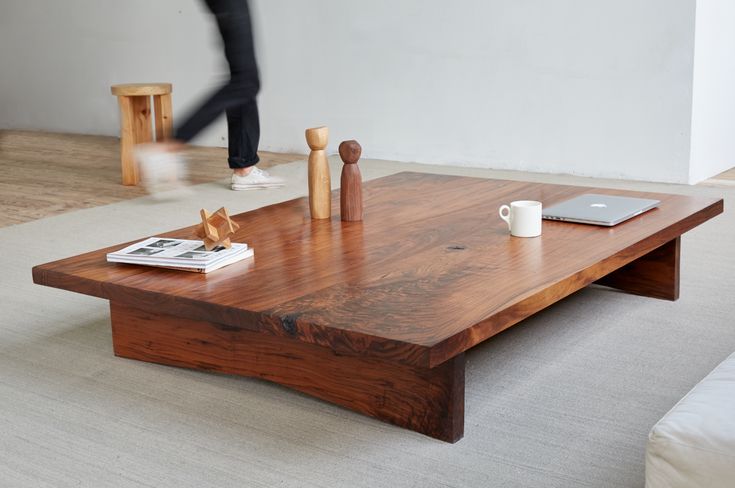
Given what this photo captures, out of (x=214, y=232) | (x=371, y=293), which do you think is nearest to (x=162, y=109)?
(x=214, y=232)

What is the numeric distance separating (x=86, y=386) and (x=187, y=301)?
44cm

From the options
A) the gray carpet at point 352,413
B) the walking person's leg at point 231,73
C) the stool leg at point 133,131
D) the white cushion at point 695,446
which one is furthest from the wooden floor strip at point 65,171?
the white cushion at point 695,446

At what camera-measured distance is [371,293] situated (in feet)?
6.05

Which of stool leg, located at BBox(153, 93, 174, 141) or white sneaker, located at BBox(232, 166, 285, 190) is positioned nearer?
white sneaker, located at BBox(232, 166, 285, 190)

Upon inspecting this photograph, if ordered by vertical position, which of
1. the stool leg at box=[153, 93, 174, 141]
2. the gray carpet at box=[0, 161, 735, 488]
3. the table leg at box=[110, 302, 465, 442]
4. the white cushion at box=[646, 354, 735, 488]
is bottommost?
the gray carpet at box=[0, 161, 735, 488]

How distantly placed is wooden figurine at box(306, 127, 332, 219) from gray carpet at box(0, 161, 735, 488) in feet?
1.91

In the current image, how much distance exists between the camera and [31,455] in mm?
1782

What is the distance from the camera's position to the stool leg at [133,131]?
480 centimetres

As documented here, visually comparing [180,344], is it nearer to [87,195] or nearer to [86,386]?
[86,386]

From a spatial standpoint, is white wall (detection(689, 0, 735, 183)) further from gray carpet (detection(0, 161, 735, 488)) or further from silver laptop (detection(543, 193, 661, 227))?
silver laptop (detection(543, 193, 661, 227))

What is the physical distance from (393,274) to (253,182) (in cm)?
273

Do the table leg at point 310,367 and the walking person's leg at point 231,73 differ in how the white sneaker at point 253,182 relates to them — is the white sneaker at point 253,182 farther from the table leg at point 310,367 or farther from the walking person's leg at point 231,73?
the table leg at point 310,367

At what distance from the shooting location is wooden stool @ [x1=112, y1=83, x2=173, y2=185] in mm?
4762

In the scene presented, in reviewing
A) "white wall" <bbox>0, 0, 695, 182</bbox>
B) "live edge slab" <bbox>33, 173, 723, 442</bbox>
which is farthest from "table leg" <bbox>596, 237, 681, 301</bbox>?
"white wall" <bbox>0, 0, 695, 182</bbox>
